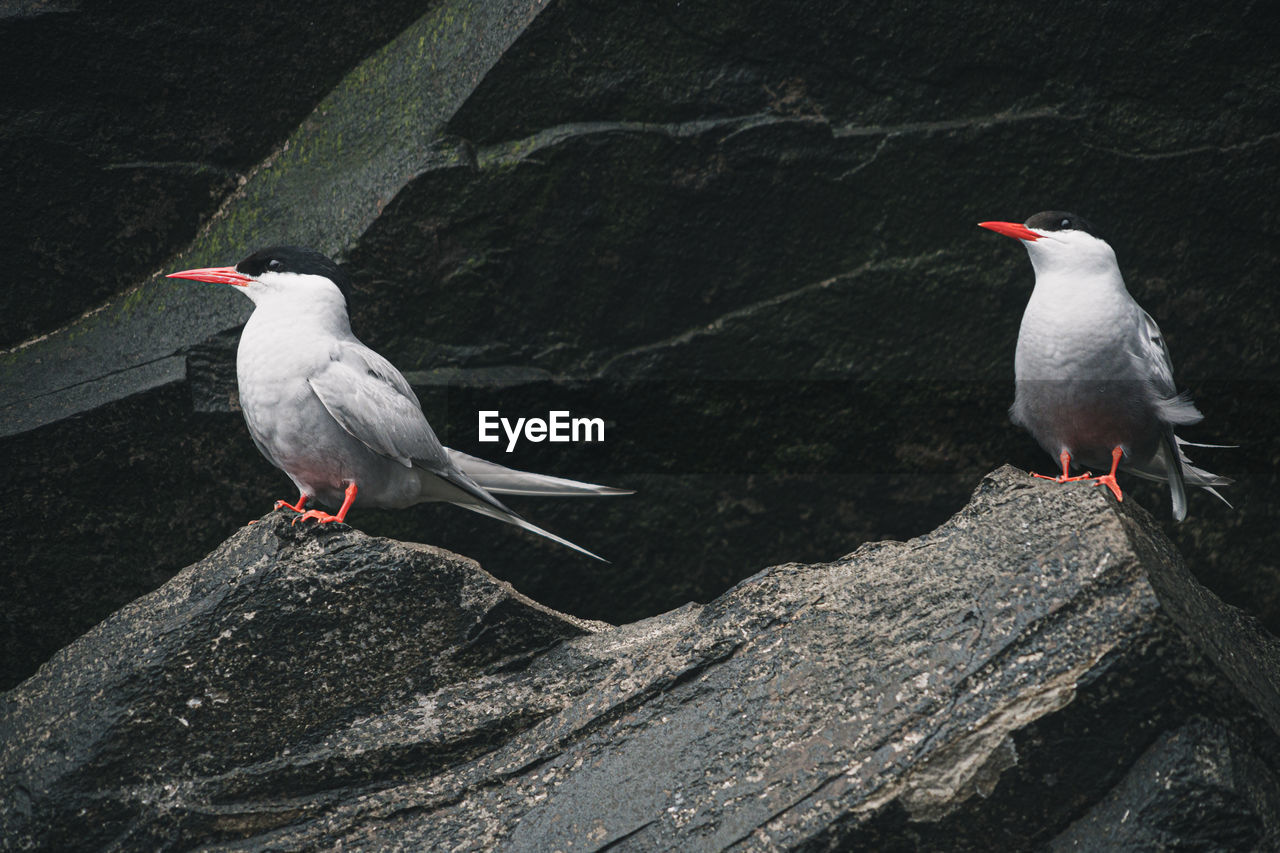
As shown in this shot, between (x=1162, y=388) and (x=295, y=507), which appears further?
(x=1162, y=388)

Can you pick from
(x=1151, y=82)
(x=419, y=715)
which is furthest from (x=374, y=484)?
(x=1151, y=82)

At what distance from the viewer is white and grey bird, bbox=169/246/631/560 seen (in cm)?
394

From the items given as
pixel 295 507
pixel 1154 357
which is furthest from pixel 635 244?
pixel 1154 357

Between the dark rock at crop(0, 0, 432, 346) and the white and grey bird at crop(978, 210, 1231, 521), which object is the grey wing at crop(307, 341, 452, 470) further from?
the white and grey bird at crop(978, 210, 1231, 521)

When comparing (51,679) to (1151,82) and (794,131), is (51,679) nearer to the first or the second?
(794,131)

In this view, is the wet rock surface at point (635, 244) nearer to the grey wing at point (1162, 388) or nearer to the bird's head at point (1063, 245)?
the bird's head at point (1063, 245)

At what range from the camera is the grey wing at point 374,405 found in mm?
3928

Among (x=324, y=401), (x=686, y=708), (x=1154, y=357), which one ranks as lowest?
(x=686, y=708)

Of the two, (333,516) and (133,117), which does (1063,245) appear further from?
(133,117)

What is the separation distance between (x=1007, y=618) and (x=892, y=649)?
33 cm

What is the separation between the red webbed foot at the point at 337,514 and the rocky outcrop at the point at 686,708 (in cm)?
4

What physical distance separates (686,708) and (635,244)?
6.65ft

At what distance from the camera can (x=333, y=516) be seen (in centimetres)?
394

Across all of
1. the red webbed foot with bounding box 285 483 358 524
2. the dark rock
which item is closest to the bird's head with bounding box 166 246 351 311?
the red webbed foot with bounding box 285 483 358 524
